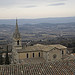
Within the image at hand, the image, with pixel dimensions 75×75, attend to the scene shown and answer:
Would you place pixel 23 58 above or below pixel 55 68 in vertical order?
below

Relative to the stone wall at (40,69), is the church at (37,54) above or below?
below

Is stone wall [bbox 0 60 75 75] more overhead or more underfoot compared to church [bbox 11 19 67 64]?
more overhead

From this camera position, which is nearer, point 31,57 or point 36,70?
point 36,70

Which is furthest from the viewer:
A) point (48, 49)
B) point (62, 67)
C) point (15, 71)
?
point (48, 49)

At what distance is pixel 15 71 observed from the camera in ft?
58.1

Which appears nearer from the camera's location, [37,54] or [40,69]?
[40,69]

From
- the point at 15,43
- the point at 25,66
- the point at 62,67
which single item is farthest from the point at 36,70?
the point at 15,43

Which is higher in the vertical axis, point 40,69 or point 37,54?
point 40,69

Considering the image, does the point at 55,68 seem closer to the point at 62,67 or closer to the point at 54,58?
the point at 62,67

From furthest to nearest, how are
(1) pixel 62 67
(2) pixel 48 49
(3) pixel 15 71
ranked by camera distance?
(2) pixel 48 49 < (1) pixel 62 67 < (3) pixel 15 71

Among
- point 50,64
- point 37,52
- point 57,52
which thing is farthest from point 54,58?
point 50,64

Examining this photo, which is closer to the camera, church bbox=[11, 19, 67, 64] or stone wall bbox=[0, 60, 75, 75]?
stone wall bbox=[0, 60, 75, 75]

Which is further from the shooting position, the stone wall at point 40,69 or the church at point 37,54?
the church at point 37,54

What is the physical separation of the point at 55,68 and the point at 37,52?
25488 millimetres
